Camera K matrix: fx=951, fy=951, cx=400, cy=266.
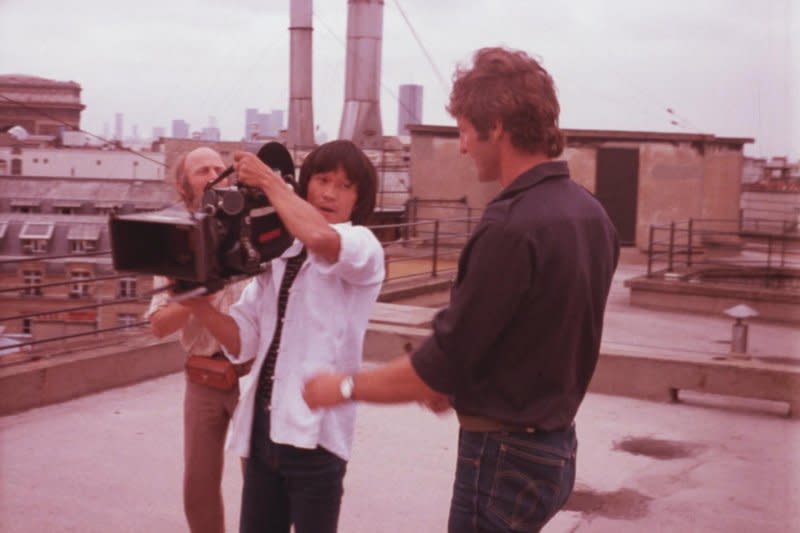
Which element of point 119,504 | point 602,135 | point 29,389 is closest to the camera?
point 119,504

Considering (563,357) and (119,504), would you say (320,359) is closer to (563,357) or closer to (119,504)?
(563,357)

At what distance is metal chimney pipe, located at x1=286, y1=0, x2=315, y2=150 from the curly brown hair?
2742 centimetres

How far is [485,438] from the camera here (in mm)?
2230

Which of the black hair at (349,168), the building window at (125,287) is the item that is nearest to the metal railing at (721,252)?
the building window at (125,287)

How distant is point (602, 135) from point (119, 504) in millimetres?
17068

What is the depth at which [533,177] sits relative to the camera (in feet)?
7.12

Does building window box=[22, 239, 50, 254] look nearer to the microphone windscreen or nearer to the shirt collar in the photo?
the microphone windscreen

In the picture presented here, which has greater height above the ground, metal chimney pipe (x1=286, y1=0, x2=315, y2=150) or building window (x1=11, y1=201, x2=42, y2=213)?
metal chimney pipe (x1=286, y1=0, x2=315, y2=150)

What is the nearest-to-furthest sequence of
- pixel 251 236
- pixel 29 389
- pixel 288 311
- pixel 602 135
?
pixel 251 236 < pixel 288 311 < pixel 29 389 < pixel 602 135

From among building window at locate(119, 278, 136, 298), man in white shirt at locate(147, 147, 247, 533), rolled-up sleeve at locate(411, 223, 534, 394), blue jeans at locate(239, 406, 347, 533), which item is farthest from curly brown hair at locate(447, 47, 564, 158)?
building window at locate(119, 278, 136, 298)

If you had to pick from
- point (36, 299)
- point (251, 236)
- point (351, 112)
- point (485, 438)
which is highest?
point (351, 112)

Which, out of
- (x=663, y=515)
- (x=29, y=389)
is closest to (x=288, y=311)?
(x=663, y=515)

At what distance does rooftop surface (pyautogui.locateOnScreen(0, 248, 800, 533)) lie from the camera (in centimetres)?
455

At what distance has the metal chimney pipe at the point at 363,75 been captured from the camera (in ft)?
91.8
